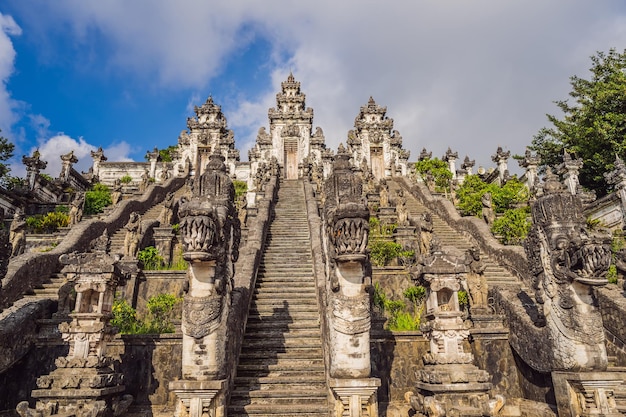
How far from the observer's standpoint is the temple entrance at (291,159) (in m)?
32.6

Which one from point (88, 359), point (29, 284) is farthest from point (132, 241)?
point (88, 359)

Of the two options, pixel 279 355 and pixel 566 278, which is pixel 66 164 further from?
pixel 566 278

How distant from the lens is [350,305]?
5.55 metres

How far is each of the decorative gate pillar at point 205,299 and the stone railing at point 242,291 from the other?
301mm

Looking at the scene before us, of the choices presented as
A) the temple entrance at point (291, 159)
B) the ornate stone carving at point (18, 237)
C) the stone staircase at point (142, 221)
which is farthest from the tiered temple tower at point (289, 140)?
the ornate stone carving at point (18, 237)

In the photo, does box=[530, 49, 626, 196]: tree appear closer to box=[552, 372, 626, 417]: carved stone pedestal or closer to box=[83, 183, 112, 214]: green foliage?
box=[552, 372, 626, 417]: carved stone pedestal

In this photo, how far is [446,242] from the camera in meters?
14.4

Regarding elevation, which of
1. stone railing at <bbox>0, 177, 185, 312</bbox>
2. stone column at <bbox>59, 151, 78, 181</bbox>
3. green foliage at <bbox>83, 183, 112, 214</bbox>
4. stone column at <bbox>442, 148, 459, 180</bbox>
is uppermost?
stone column at <bbox>442, 148, 459, 180</bbox>

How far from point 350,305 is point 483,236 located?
31.9 feet

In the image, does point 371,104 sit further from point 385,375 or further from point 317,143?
point 385,375

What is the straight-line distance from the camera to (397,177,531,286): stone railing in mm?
11289

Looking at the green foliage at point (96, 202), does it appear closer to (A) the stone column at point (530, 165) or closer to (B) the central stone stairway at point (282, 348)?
(B) the central stone stairway at point (282, 348)

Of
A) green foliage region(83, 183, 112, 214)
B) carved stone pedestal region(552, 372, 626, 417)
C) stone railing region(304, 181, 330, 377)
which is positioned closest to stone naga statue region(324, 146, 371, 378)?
stone railing region(304, 181, 330, 377)

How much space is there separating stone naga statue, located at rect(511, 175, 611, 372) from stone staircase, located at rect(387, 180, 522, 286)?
5.48 ft
